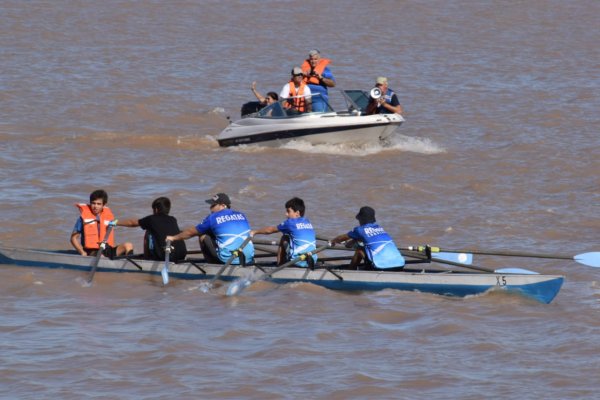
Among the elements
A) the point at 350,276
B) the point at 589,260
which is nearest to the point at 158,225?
the point at 350,276

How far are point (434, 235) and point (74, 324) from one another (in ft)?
20.1

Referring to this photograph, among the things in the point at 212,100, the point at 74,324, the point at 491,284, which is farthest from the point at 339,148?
the point at 74,324

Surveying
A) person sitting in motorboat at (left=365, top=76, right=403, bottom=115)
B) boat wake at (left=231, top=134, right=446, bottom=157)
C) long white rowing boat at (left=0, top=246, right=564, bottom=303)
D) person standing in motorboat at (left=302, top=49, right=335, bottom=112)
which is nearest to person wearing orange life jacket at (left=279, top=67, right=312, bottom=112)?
person standing in motorboat at (left=302, top=49, right=335, bottom=112)

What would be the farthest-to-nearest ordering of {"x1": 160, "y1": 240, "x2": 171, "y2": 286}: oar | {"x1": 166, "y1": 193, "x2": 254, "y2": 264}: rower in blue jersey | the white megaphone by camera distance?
the white megaphone
{"x1": 166, "y1": 193, "x2": 254, "y2": 264}: rower in blue jersey
{"x1": 160, "y1": 240, "x2": 171, "y2": 286}: oar

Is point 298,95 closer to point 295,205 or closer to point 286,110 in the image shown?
point 286,110

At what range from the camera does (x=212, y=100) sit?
27.3 m

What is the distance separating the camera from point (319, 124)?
22.4 m

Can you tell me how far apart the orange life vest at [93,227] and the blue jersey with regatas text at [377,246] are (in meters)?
3.16

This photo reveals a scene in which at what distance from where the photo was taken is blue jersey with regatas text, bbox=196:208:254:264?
49.2 ft

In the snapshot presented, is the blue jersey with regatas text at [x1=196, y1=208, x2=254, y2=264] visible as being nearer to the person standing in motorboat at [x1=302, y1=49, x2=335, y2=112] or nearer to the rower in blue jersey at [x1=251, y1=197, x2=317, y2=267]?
the rower in blue jersey at [x1=251, y1=197, x2=317, y2=267]

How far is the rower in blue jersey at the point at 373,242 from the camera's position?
1454cm

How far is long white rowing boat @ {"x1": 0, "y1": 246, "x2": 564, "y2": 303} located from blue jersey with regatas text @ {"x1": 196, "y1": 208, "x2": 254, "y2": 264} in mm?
276

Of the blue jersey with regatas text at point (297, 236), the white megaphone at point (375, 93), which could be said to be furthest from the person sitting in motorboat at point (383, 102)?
the blue jersey with regatas text at point (297, 236)

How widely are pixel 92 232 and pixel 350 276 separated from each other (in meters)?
3.43
